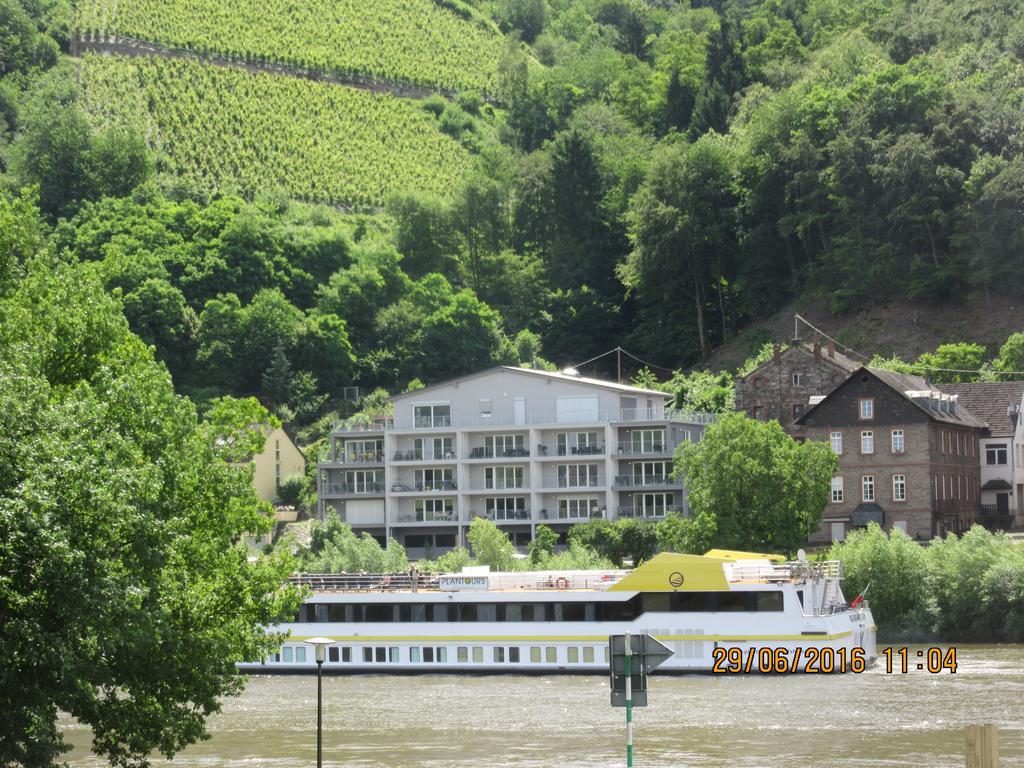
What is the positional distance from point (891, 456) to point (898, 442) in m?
0.75

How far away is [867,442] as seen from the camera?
90.4 meters

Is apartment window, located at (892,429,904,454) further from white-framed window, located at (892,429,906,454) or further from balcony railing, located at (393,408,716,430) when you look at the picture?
balcony railing, located at (393,408,716,430)

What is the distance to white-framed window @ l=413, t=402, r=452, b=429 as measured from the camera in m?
101

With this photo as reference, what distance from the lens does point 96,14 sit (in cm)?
18475

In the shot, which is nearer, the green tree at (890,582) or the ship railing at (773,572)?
the ship railing at (773,572)

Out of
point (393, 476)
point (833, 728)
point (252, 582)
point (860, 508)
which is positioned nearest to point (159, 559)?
point (252, 582)

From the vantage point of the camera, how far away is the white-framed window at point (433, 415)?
10112cm

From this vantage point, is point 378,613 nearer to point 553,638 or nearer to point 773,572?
point 553,638

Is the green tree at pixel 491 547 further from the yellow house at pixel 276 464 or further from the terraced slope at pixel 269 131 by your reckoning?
the terraced slope at pixel 269 131

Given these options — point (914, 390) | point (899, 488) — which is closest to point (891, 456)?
point (899, 488)

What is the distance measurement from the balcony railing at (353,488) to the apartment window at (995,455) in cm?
3206

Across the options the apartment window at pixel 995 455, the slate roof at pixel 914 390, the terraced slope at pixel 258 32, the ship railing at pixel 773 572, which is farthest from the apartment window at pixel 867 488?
the terraced slope at pixel 258 32

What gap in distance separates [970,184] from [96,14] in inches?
4131

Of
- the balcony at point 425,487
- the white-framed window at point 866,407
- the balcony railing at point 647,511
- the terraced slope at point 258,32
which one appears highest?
the terraced slope at point 258,32
